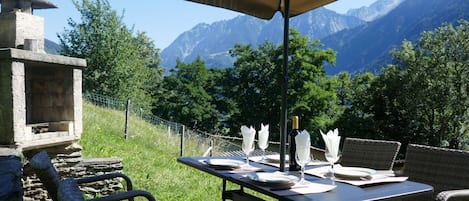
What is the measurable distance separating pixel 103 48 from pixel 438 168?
1961 centimetres

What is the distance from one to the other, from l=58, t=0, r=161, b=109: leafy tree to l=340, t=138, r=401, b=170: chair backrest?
18.3 metres

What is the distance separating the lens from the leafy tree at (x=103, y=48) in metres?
19.6

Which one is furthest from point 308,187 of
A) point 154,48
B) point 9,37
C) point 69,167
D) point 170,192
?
point 154,48

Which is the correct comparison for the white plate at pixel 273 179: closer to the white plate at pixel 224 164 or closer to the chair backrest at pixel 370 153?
the white plate at pixel 224 164

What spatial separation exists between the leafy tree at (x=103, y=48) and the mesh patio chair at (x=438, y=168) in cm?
1874

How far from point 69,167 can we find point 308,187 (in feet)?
10.7

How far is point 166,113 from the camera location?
26.5m

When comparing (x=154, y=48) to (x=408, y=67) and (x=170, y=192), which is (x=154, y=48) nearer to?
(x=408, y=67)

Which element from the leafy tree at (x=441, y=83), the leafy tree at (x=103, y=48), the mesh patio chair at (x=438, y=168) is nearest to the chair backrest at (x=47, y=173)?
the mesh patio chair at (x=438, y=168)

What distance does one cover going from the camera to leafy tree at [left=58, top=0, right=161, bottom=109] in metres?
19.6

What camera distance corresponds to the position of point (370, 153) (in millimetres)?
2510

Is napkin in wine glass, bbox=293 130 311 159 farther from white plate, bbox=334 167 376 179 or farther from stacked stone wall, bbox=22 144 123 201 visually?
stacked stone wall, bbox=22 144 123 201

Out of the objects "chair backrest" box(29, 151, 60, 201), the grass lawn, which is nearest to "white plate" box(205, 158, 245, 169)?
A: "chair backrest" box(29, 151, 60, 201)

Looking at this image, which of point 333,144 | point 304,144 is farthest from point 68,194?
point 333,144
